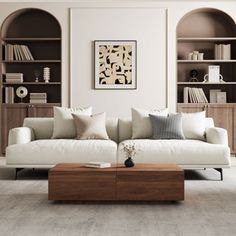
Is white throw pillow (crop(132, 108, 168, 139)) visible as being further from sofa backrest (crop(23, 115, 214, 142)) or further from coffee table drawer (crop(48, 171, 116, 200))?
coffee table drawer (crop(48, 171, 116, 200))

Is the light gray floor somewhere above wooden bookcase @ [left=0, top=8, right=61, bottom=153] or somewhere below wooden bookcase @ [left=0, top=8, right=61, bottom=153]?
below

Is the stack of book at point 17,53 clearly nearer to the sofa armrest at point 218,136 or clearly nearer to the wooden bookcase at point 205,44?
the wooden bookcase at point 205,44

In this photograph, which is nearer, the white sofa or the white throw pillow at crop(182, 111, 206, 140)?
the white sofa

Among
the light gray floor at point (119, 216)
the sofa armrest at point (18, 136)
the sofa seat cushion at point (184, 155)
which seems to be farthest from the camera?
the sofa armrest at point (18, 136)

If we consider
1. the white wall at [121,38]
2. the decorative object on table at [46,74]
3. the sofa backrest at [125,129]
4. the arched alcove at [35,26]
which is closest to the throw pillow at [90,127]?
the sofa backrest at [125,129]

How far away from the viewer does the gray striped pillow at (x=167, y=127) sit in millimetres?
6145

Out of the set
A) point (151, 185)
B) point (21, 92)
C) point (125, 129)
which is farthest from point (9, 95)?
point (151, 185)

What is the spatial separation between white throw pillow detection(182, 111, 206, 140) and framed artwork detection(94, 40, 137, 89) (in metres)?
1.96

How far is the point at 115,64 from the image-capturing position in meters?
8.16

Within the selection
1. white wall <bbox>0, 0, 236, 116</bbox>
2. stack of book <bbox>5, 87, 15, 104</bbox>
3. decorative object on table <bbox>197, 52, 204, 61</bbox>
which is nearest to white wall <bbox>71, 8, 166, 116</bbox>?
white wall <bbox>0, 0, 236, 116</bbox>

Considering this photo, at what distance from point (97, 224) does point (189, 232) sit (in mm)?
650

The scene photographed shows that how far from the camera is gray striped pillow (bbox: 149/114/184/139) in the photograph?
614cm

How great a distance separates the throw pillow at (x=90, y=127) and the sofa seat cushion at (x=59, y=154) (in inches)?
21.0

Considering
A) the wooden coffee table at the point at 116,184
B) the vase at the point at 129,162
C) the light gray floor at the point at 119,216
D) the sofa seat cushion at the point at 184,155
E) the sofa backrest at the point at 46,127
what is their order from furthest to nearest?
1. the sofa backrest at the point at 46,127
2. the sofa seat cushion at the point at 184,155
3. the vase at the point at 129,162
4. the wooden coffee table at the point at 116,184
5. the light gray floor at the point at 119,216
